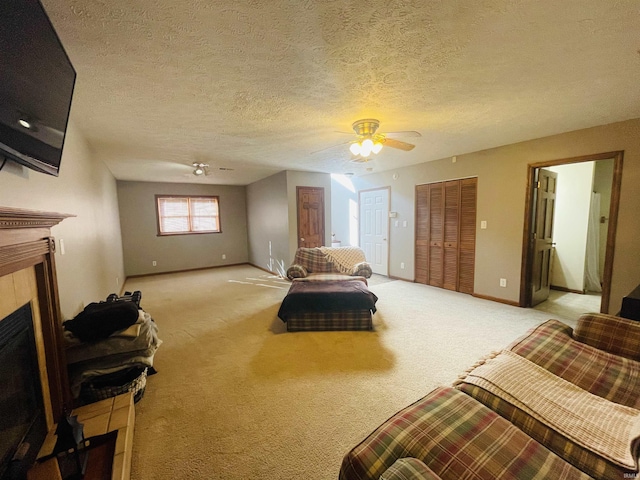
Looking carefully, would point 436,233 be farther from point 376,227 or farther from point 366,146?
point 366,146

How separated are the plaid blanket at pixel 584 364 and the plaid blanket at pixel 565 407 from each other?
11 centimetres

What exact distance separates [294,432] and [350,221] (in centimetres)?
571

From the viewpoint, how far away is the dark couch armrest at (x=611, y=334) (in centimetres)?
161

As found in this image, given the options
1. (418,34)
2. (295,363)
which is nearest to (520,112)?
(418,34)

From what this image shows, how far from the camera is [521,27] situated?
142cm

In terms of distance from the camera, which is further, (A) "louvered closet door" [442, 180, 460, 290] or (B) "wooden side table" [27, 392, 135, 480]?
(A) "louvered closet door" [442, 180, 460, 290]

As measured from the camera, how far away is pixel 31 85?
110 cm

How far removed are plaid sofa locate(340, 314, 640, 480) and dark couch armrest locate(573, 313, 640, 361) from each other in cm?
17

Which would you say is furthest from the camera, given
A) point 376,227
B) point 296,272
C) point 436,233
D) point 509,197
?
point 376,227

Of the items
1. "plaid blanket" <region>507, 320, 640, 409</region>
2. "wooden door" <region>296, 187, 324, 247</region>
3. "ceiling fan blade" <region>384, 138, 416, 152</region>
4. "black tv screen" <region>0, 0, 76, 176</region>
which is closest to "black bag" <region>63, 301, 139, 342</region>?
"black tv screen" <region>0, 0, 76, 176</region>

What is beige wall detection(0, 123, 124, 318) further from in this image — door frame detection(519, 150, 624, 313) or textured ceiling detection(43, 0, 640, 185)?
door frame detection(519, 150, 624, 313)

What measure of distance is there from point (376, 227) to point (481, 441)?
5176 mm

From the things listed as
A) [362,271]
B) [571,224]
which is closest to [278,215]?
[362,271]

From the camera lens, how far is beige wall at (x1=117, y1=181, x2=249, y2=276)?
6.20 m
